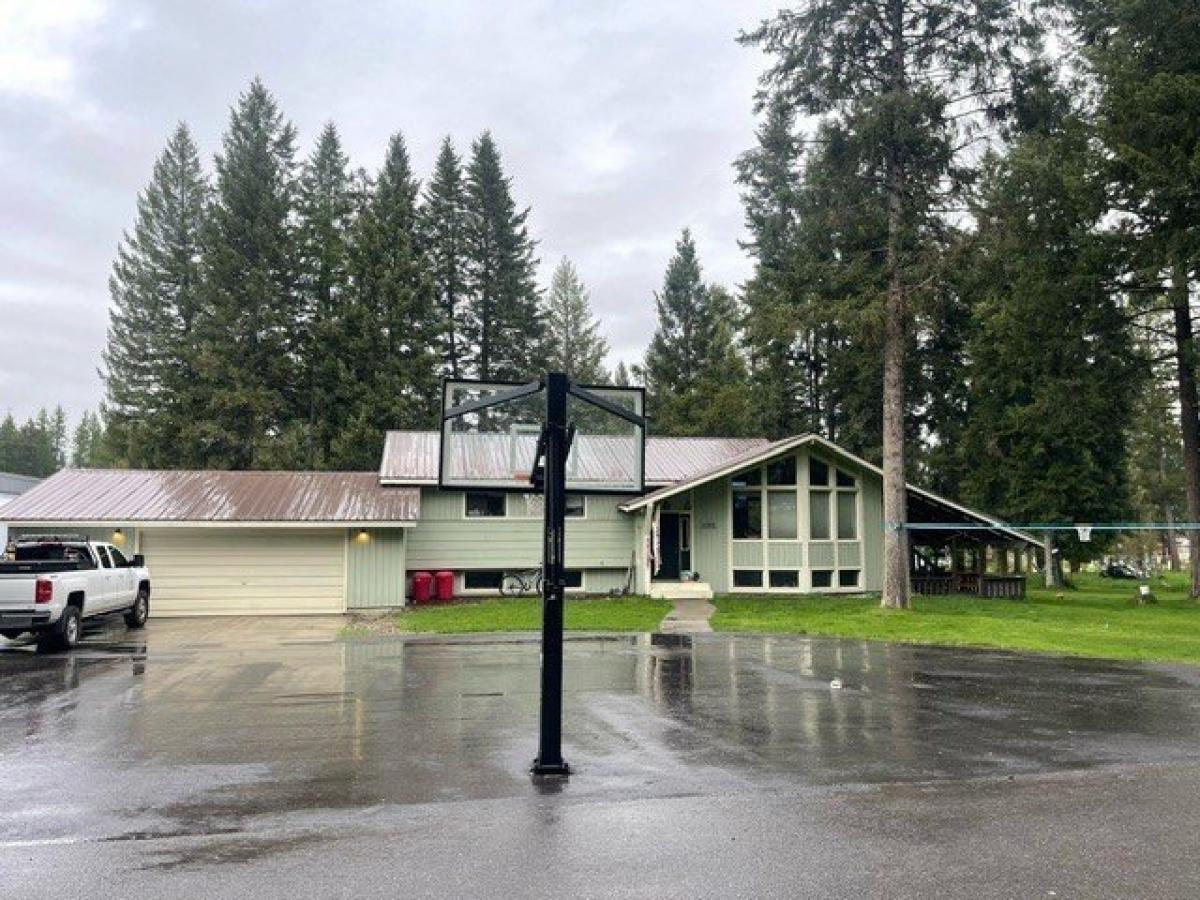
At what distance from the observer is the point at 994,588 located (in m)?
25.8

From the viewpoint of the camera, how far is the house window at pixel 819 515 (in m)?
23.9

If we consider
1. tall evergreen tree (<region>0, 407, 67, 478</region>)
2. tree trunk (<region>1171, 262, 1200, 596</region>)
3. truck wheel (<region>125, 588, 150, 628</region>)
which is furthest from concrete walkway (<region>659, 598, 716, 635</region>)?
tall evergreen tree (<region>0, 407, 67, 478</region>)

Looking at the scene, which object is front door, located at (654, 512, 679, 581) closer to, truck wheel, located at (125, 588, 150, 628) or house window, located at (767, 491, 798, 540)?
house window, located at (767, 491, 798, 540)

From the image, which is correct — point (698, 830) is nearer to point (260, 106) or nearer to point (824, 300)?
point (824, 300)

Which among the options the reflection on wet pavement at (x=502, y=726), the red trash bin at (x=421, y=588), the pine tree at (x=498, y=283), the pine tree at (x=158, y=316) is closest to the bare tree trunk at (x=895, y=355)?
the reflection on wet pavement at (x=502, y=726)

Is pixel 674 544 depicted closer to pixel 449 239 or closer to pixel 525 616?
pixel 525 616

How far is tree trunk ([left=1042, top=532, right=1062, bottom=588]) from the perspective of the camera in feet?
104

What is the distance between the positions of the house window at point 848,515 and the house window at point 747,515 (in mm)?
2340

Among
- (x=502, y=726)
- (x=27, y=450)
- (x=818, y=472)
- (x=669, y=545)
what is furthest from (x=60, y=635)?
(x=27, y=450)

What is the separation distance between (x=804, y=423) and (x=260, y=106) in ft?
99.3

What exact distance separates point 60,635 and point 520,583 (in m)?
11.9

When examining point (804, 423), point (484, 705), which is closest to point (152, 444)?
point (804, 423)

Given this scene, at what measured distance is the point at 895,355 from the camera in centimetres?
2062

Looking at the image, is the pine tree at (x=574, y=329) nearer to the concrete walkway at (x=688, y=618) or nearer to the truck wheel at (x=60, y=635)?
the concrete walkway at (x=688, y=618)
